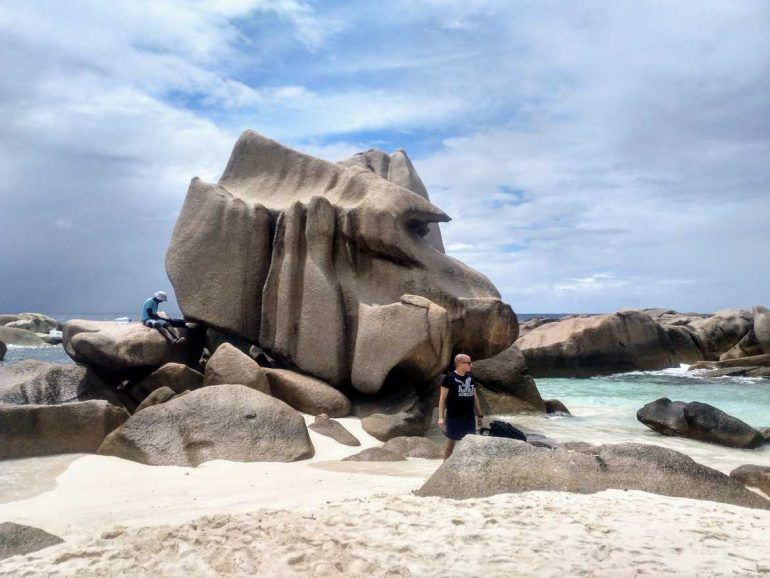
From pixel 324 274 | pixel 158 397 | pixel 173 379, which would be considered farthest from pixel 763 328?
pixel 158 397

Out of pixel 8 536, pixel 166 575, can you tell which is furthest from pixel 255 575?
pixel 8 536

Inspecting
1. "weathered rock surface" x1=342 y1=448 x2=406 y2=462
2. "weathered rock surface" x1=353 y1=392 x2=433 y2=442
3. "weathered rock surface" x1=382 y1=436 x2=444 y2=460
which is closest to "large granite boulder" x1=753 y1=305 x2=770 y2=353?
"weathered rock surface" x1=353 y1=392 x2=433 y2=442

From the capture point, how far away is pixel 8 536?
15.3 ft

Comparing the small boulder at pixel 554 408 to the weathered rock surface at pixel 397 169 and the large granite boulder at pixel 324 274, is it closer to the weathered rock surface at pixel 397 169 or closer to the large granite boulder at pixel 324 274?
the large granite boulder at pixel 324 274

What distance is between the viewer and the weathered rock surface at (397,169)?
1508cm

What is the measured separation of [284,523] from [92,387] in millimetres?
7013

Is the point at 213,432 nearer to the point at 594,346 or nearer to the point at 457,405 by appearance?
the point at 457,405

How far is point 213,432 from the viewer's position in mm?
7875

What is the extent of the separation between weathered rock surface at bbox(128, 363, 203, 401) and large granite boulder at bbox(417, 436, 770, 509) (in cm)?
591

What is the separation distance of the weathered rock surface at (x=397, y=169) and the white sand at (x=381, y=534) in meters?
9.35

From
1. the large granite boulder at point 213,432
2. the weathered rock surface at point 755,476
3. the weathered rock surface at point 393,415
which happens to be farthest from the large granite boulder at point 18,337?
the weathered rock surface at point 755,476

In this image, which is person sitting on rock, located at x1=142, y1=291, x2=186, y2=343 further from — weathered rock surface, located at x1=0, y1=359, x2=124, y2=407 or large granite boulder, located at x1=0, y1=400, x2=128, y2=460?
large granite boulder, located at x1=0, y1=400, x2=128, y2=460

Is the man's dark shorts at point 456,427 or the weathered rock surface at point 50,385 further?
the weathered rock surface at point 50,385

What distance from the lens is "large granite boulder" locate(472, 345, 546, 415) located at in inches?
545
